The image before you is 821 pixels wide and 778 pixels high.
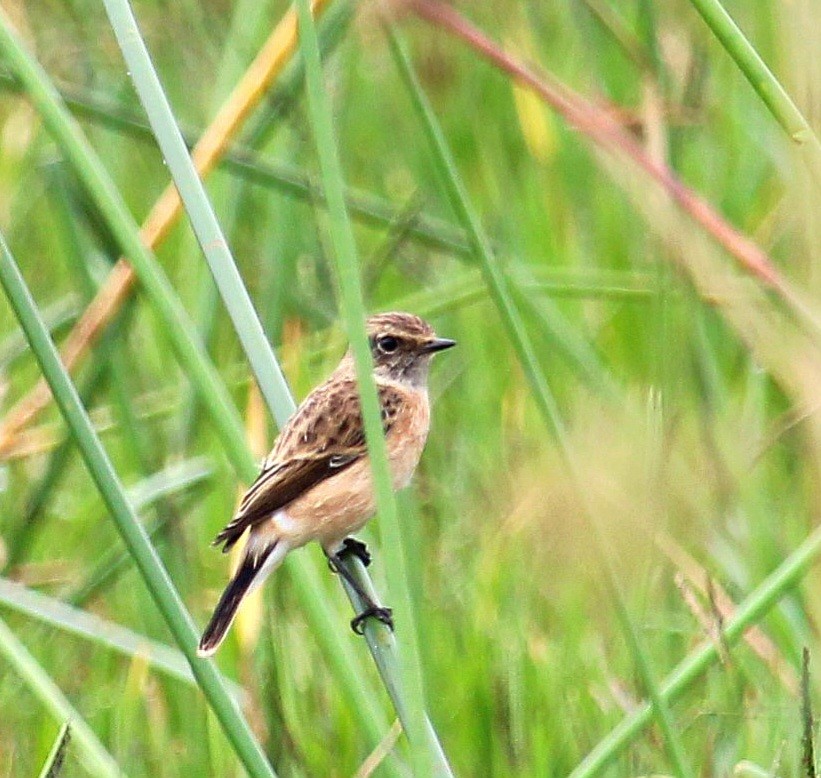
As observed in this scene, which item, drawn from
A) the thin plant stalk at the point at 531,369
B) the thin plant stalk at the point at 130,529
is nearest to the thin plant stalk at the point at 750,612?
the thin plant stalk at the point at 531,369

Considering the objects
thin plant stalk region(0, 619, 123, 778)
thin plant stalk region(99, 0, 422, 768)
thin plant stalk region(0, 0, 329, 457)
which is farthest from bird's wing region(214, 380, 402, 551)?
thin plant stalk region(99, 0, 422, 768)

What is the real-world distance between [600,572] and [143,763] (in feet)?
4.39

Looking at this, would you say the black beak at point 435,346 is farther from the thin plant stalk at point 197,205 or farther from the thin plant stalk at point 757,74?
the thin plant stalk at point 757,74

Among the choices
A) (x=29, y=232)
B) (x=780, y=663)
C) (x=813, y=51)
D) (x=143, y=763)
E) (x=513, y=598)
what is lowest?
(x=780, y=663)

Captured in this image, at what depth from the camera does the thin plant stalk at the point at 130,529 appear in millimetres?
1945

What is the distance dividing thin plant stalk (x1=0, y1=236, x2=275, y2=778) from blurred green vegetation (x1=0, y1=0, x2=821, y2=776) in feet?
1.54

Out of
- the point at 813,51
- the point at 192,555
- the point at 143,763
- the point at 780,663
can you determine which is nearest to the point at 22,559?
the point at 192,555

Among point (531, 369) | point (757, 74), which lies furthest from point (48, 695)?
point (757, 74)

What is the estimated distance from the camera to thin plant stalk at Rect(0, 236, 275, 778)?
6.38 ft

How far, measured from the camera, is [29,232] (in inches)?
212

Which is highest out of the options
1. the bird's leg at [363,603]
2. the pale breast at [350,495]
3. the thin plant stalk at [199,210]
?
the thin plant stalk at [199,210]

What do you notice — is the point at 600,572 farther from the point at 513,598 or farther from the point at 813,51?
the point at 513,598

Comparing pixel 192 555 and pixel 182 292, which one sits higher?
pixel 182 292

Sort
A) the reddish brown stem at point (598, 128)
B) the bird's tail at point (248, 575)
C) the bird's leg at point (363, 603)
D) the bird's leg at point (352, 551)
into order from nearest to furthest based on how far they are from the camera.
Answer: the bird's leg at point (363, 603) < the bird's tail at point (248, 575) < the bird's leg at point (352, 551) < the reddish brown stem at point (598, 128)
